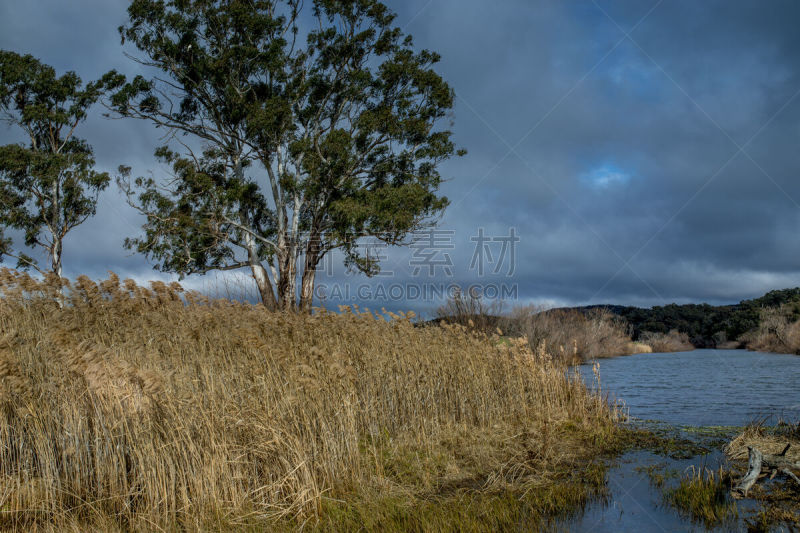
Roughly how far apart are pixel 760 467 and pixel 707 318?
148ft

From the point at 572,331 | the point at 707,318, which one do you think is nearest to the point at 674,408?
the point at 572,331

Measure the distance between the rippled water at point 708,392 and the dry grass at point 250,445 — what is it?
348 cm

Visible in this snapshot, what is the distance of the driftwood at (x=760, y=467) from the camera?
5.08 m

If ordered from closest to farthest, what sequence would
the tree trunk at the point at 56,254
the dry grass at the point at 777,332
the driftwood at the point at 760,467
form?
1. the driftwood at the point at 760,467
2. the tree trunk at the point at 56,254
3. the dry grass at the point at 777,332

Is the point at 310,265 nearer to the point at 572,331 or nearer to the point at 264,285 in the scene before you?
the point at 264,285

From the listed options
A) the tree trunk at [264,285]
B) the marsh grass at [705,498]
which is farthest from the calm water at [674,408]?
the tree trunk at [264,285]

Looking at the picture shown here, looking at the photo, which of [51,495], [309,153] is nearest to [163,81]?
[309,153]

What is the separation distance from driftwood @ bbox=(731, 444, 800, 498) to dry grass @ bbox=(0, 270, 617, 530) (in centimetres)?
132

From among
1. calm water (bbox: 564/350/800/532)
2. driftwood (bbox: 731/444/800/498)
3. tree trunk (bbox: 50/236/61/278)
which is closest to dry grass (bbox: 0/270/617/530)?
calm water (bbox: 564/350/800/532)

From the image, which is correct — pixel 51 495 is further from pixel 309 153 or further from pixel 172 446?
pixel 309 153

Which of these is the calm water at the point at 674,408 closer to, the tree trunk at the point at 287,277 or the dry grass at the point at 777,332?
the dry grass at the point at 777,332

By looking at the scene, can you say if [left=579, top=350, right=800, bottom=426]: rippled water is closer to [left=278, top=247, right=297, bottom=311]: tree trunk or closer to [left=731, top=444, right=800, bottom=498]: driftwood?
[left=731, top=444, right=800, bottom=498]: driftwood

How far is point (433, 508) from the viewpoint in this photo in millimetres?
4602

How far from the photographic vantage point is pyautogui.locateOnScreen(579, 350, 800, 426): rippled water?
9.73 m
